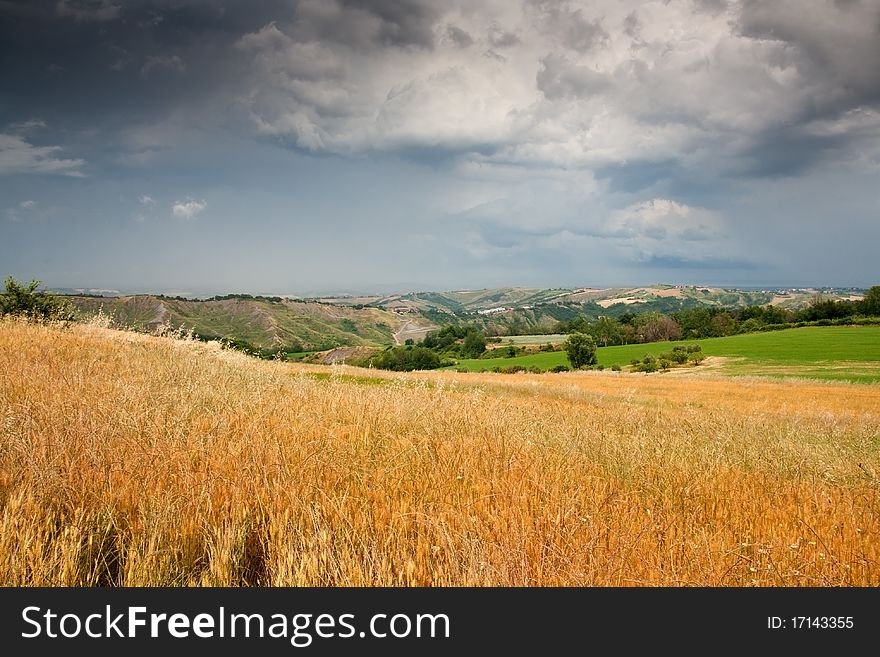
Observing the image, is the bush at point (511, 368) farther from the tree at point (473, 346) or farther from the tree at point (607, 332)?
the tree at point (607, 332)

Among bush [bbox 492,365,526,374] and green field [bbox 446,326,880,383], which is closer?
green field [bbox 446,326,880,383]

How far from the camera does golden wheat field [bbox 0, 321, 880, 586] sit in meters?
2.46

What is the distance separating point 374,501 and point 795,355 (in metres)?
102

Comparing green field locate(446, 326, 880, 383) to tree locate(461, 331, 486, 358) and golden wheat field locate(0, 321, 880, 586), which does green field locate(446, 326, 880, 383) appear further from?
golden wheat field locate(0, 321, 880, 586)

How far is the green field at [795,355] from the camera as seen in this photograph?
67562mm

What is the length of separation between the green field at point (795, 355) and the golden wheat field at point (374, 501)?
74627mm

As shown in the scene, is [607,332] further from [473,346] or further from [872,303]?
[872,303]

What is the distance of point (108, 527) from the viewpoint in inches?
103

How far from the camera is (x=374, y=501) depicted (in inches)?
131

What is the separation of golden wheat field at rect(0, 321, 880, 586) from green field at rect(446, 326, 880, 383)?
245 ft

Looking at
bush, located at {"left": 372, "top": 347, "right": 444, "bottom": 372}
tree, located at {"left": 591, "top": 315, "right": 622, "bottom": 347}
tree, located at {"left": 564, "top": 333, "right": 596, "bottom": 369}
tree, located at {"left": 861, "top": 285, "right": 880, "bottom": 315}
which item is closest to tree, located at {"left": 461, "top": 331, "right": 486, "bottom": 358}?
bush, located at {"left": 372, "top": 347, "right": 444, "bottom": 372}
